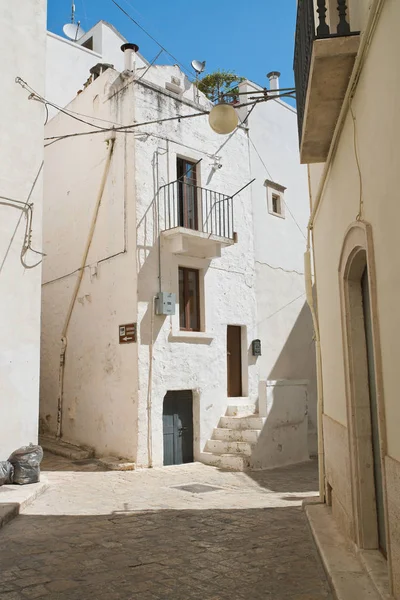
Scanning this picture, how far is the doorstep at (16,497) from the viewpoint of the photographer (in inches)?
265

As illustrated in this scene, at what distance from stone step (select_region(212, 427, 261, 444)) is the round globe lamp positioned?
705 centimetres

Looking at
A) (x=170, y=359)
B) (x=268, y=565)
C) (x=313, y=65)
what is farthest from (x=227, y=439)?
(x=313, y=65)

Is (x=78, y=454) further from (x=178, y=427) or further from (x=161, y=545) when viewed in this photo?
(x=161, y=545)

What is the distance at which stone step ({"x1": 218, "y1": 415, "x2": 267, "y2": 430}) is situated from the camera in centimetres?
1202

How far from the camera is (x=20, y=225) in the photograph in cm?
930

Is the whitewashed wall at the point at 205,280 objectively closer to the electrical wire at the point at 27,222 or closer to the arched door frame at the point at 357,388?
the electrical wire at the point at 27,222

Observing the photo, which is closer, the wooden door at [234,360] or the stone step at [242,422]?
the stone step at [242,422]

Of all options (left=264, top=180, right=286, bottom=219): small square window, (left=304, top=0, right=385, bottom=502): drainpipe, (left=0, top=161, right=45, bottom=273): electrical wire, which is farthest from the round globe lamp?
(left=264, top=180, right=286, bottom=219): small square window

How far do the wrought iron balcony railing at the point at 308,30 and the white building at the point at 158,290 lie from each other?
6532mm

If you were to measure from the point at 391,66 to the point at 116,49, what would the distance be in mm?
19591

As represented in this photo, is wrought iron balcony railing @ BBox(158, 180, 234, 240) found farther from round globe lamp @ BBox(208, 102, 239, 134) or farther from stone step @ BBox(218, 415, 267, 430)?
round globe lamp @ BBox(208, 102, 239, 134)

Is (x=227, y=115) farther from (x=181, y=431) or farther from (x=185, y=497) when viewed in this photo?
(x=181, y=431)

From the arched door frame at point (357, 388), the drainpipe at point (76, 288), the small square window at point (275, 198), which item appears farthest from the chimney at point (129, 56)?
the arched door frame at point (357, 388)

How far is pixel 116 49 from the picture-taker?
68.0 feet
